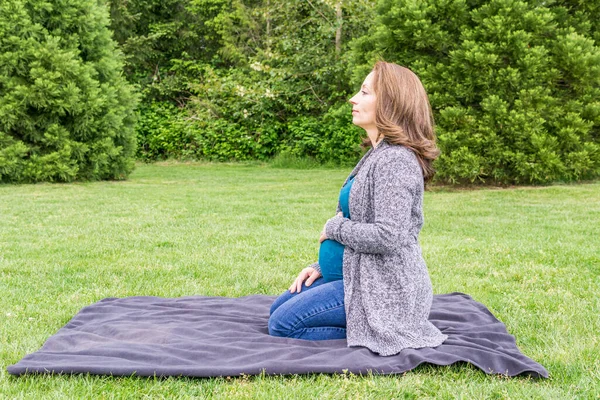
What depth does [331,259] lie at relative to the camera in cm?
362

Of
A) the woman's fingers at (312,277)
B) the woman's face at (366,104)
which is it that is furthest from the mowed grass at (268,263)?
the woman's face at (366,104)

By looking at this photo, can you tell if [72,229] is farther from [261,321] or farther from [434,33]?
[434,33]

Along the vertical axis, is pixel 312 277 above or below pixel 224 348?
above

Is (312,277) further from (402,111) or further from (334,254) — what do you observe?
(402,111)

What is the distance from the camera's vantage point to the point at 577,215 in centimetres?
899

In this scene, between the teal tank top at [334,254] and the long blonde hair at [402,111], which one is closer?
the long blonde hair at [402,111]

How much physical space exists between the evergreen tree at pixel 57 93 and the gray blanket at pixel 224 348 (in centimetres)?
1027

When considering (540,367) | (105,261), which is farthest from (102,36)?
(540,367)

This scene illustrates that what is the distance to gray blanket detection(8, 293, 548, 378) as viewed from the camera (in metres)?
3.18

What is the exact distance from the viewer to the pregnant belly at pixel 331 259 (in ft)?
11.7

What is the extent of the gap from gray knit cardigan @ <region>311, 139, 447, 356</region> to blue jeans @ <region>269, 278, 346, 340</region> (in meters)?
0.14

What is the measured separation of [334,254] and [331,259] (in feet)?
0.16

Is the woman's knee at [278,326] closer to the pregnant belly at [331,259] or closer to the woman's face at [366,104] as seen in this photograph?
the pregnant belly at [331,259]

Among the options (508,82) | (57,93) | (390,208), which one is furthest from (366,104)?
(57,93)
